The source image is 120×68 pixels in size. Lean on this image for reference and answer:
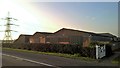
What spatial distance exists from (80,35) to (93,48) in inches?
850

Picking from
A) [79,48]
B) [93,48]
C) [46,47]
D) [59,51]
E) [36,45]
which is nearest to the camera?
[93,48]

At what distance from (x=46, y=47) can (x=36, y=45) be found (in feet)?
11.1

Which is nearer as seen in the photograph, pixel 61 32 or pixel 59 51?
pixel 59 51

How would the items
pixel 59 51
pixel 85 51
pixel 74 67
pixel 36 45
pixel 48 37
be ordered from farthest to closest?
pixel 48 37 < pixel 36 45 < pixel 59 51 < pixel 85 51 < pixel 74 67

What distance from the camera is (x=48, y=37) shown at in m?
43.9

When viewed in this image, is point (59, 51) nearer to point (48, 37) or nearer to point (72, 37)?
point (72, 37)

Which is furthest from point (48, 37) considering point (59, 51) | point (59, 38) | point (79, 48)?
point (79, 48)

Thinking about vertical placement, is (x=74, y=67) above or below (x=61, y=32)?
below

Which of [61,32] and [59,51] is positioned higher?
[61,32]

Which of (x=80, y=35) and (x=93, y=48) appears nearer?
(x=93, y=48)

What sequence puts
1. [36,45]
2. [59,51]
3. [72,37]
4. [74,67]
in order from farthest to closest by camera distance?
1. [72,37]
2. [36,45]
3. [59,51]
4. [74,67]

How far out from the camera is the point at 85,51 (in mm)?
20281

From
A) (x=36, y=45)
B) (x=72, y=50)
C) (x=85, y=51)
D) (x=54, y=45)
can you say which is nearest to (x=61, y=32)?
(x=36, y=45)

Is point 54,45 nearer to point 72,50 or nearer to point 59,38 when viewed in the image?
point 72,50
